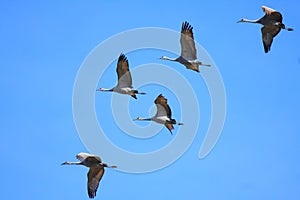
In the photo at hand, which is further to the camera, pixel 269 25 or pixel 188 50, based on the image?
pixel 188 50

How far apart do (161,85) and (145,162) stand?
3.63 m

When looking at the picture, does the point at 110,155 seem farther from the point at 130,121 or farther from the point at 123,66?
the point at 123,66

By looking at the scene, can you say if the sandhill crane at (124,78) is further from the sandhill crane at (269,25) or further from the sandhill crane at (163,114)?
the sandhill crane at (269,25)

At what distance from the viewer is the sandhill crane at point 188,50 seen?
148 feet

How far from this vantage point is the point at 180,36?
148 feet

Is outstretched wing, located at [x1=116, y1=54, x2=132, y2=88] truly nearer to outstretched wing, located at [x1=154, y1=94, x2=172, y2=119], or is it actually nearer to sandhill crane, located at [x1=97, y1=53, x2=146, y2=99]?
sandhill crane, located at [x1=97, y1=53, x2=146, y2=99]

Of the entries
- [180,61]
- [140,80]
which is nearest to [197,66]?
[180,61]

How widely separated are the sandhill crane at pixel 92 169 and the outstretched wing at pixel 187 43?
6.45 metres

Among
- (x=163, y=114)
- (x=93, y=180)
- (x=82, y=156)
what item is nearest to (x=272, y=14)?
(x=163, y=114)

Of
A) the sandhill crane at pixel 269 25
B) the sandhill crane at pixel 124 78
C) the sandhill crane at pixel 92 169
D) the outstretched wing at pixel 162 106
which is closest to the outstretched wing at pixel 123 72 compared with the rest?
the sandhill crane at pixel 124 78

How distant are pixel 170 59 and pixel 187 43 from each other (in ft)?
7.09

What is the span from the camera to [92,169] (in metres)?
43.1

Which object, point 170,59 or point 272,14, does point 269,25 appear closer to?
point 272,14

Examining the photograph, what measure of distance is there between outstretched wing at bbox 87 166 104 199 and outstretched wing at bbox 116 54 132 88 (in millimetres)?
4601
